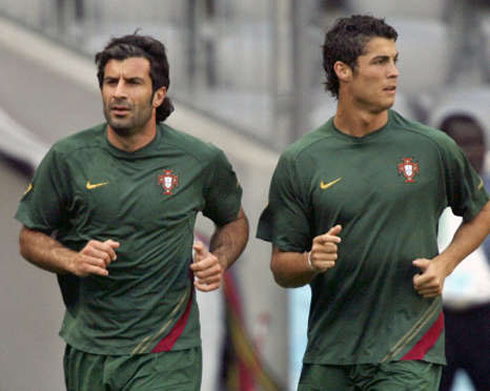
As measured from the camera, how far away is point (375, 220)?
5988mm

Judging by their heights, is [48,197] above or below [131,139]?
below

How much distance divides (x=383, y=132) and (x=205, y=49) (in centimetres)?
265

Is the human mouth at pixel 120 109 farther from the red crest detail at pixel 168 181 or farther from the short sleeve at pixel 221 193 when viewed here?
the short sleeve at pixel 221 193

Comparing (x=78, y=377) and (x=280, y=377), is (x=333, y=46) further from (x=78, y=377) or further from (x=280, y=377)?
(x=280, y=377)

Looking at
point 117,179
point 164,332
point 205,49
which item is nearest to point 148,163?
point 117,179

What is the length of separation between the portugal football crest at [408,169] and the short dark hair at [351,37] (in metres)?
0.42

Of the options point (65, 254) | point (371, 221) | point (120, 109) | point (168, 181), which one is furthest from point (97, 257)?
point (371, 221)

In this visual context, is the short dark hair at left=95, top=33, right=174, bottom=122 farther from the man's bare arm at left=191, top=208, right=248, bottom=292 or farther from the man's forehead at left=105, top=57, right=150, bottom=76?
the man's bare arm at left=191, top=208, right=248, bottom=292

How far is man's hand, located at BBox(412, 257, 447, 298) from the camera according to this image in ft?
19.2

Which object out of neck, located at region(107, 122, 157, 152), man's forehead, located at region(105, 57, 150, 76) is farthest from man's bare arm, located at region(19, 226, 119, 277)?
man's forehead, located at region(105, 57, 150, 76)

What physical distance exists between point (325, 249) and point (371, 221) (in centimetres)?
31

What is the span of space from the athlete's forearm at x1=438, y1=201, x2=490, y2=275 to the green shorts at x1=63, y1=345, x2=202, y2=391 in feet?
3.72

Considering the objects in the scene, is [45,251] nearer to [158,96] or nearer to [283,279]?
[158,96]

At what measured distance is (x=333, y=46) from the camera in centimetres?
616
